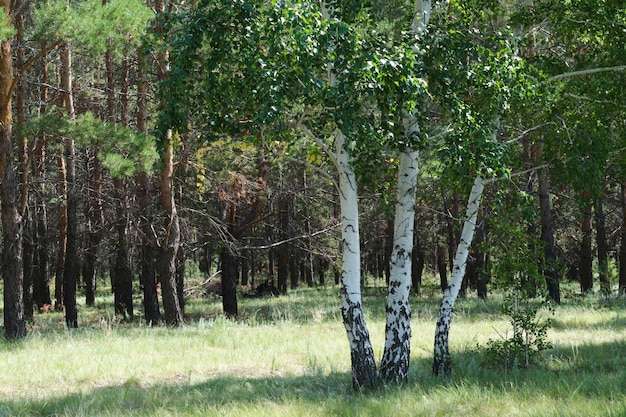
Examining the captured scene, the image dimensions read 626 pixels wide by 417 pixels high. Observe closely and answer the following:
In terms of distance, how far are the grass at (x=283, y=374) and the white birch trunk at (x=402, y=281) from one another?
367mm

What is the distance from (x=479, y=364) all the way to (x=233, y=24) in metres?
6.06

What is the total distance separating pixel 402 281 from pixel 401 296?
188 millimetres

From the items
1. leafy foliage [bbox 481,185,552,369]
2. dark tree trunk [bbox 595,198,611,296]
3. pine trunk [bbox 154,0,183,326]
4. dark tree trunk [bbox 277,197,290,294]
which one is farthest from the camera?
dark tree trunk [bbox 277,197,290,294]

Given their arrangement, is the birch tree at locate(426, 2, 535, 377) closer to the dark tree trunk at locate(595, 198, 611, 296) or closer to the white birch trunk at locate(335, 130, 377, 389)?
the white birch trunk at locate(335, 130, 377, 389)

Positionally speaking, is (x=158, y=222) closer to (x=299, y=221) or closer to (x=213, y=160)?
(x=213, y=160)

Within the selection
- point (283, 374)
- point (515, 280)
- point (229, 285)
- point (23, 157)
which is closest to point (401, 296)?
point (515, 280)

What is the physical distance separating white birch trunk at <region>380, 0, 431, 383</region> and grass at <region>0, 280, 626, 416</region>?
0.37m

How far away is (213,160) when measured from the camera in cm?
1625

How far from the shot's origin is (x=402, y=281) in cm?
814

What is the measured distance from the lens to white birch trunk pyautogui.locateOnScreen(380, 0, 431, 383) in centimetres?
804

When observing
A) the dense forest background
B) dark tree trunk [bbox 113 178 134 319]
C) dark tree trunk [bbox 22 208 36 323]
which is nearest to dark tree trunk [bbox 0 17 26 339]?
the dense forest background

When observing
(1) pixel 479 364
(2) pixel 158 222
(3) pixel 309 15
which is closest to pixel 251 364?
(1) pixel 479 364

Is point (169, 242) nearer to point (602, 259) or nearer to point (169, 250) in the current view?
point (169, 250)

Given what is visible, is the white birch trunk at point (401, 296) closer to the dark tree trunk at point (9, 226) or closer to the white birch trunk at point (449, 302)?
the white birch trunk at point (449, 302)
